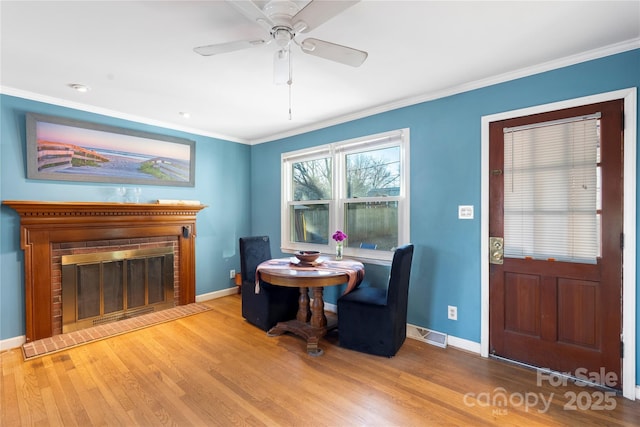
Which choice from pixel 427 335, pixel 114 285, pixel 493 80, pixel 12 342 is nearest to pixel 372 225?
pixel 427 335

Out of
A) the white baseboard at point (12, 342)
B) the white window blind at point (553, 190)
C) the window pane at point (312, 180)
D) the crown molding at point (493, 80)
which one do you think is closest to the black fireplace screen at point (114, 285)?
the white baseboard at point (12, 342)

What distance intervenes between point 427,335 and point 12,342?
12.9ft

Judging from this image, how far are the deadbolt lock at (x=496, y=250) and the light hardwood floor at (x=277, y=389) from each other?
33.6 inches

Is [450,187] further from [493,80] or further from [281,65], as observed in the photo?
[281,65]

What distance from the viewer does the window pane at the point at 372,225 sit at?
3289mm

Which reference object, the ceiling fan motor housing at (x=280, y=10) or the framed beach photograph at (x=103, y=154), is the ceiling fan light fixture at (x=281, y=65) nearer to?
the ceiling fan motor housing at (x=280, y=10)

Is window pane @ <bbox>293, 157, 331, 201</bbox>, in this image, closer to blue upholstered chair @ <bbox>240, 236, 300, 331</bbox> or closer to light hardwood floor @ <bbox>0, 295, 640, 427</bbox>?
blue upholstered chair @ <bbox>240, 236, 300, 331</bbox>

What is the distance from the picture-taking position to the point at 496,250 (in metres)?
2.54

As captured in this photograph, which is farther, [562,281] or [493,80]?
[493,80]

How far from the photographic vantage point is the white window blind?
7.04ft

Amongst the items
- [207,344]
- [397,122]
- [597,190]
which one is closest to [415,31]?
[397,122]

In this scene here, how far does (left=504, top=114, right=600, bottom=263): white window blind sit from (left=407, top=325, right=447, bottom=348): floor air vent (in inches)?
39.0

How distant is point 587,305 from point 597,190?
33.1 inches

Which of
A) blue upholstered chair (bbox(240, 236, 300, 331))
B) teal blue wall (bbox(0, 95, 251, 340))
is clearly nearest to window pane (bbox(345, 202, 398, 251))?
blue upholstered chair (bbox(240, 236, 300, 331))
